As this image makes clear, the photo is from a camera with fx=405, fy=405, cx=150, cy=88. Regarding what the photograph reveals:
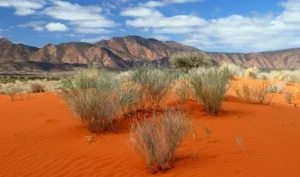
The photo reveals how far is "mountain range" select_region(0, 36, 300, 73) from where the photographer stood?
337ft

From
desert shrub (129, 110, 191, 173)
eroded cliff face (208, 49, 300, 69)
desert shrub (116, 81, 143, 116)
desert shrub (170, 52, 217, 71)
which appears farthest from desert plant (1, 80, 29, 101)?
eroded cliff face (208, 49, 300, 69)

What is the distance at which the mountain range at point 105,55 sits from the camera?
337ft

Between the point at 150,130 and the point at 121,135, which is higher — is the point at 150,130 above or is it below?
above

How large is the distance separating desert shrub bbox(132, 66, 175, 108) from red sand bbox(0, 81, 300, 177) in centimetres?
106

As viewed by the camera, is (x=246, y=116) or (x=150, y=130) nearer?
(x=150, y=130)

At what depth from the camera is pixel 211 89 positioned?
1118cm

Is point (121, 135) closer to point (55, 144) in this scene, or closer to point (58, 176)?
point (55, 144)

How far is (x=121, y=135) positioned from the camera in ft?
29.6

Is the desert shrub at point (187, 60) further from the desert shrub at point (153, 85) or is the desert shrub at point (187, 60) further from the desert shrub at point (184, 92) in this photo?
the desert shrub at point (153, 85)

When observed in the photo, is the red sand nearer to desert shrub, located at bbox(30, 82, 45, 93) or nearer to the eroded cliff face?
desert shrub, located at bbox(30, 82, 45, 93)

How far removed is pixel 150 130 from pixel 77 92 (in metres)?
4.60

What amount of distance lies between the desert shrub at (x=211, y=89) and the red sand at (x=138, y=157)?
0.30 meters

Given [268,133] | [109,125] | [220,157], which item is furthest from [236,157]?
[109,125]

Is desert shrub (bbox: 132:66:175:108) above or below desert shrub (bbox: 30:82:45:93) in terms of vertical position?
above
